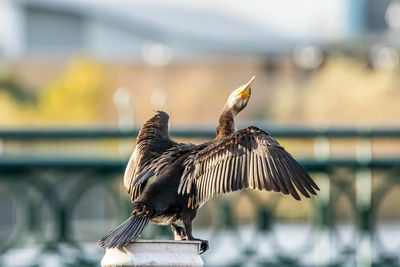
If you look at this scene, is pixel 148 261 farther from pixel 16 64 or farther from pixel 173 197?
pixel 16 64

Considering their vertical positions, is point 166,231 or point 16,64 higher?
point 16,64

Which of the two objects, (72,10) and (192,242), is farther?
(72,10)

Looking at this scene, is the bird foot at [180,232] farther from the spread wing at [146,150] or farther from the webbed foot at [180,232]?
the spread wing at [146,150]

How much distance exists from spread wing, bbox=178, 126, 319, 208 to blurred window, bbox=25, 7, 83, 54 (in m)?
96.7

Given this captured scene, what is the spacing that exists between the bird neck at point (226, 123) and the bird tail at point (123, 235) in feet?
3.76

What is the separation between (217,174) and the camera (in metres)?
9.33

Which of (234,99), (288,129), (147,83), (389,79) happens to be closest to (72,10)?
(147,83)

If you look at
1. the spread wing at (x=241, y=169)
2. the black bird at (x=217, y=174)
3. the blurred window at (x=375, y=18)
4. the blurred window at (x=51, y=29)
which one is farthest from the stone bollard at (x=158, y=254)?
the blurred window at (x=375, y=18)

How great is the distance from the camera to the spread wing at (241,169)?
30.3 feet

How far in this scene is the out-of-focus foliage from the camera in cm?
6781

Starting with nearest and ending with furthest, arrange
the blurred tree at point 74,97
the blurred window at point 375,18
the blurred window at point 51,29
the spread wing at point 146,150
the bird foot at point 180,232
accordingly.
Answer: the bird foot at point 180,232 < the spread wing at point 146,150 < the blurred tree at point 74,97 < the blurred window at point 51,29 < the blurred window at point 375,18

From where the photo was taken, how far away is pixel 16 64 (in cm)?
8200

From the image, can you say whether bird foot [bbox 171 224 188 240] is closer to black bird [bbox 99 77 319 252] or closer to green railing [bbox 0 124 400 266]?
black bird [bbox 99 77 319 252]

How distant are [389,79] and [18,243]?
1889 inches
